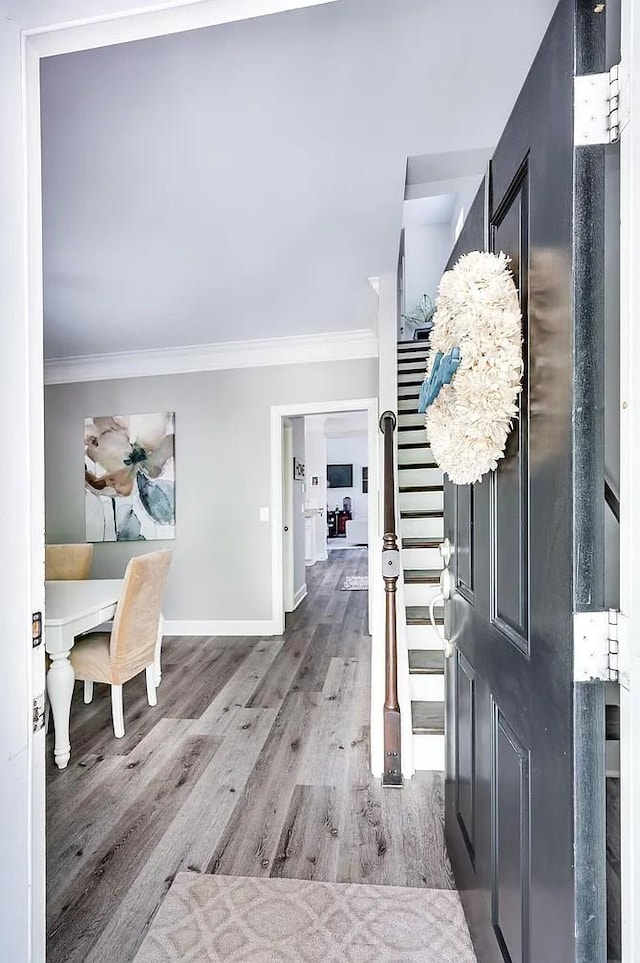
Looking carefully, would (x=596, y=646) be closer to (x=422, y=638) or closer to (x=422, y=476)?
(x=422, y=638)

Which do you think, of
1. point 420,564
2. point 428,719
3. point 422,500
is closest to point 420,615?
point 420,564

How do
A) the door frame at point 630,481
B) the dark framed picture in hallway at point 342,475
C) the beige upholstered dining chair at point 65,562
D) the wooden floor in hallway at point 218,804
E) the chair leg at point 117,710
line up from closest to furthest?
the door frame at point 630,481
the wooden floor in hallway at point 218,804
the chair leg at point 117,710
the beige upholstered dining chair at point 65,562
the dark framed picture in hallway at point 342,475

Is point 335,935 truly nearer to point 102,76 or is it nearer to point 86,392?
point 102,76

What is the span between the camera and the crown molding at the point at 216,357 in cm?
441

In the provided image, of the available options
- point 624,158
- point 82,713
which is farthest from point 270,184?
point 82,713

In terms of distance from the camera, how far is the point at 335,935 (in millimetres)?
1469

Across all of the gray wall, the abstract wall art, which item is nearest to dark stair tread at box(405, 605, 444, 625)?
the gray wall

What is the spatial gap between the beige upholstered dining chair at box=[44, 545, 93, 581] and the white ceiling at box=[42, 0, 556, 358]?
1778 mm

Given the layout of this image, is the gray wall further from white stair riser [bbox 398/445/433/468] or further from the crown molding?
white stair riser [bbox 398/445/433/468]

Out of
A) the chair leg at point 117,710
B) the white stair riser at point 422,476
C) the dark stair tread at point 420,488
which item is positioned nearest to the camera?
the chair leg at point 117,710

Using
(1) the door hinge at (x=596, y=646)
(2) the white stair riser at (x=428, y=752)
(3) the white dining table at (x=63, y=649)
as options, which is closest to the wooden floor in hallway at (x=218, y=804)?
(2) the white stair riser at (x=428, y=752)

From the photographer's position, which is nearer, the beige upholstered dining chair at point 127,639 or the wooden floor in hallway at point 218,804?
the wooden floor in hallway at point 218,804

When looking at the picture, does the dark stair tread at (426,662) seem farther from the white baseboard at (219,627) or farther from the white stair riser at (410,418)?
the white baseboard at (219,627)

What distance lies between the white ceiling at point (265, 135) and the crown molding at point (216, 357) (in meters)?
1.08
